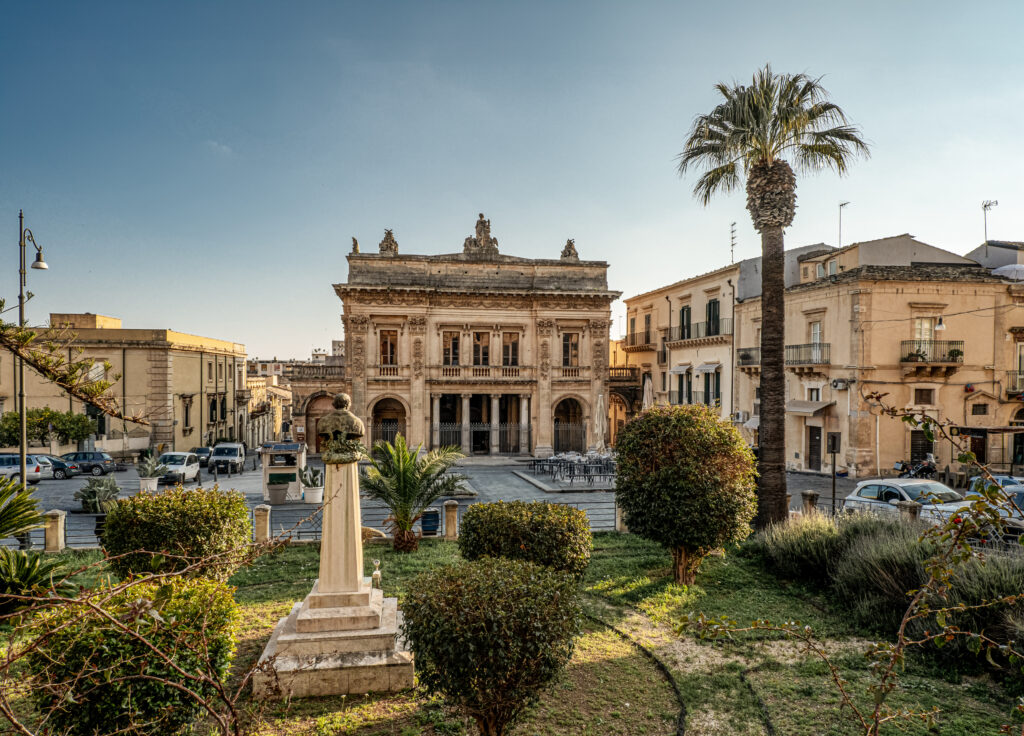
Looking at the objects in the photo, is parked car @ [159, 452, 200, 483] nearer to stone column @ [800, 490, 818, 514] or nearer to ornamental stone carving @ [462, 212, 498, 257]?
ornamental stone carving @ [462, 212, 498, 257]

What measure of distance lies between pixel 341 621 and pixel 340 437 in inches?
80.5

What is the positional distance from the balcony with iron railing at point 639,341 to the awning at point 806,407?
→ 1362cm

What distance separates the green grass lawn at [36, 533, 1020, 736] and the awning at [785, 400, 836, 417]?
54.1 feet

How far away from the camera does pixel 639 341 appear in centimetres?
4066

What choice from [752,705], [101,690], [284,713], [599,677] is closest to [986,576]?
[752,705]

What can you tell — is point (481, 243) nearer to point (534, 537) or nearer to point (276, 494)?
point (276, 494)

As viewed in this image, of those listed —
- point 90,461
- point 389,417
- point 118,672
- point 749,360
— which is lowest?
point 90,461

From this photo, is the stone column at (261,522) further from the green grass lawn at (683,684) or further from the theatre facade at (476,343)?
the theatre facade at (476,343)

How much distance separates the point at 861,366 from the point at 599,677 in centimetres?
2068

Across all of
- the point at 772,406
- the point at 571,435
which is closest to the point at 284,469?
the point at 772,406

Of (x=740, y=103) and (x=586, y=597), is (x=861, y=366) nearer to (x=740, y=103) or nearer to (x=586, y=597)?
(x=740, y=103)

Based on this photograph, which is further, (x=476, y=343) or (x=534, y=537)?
(x=476, y=343)

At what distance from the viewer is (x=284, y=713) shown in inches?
229

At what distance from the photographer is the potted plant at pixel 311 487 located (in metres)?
17.9
